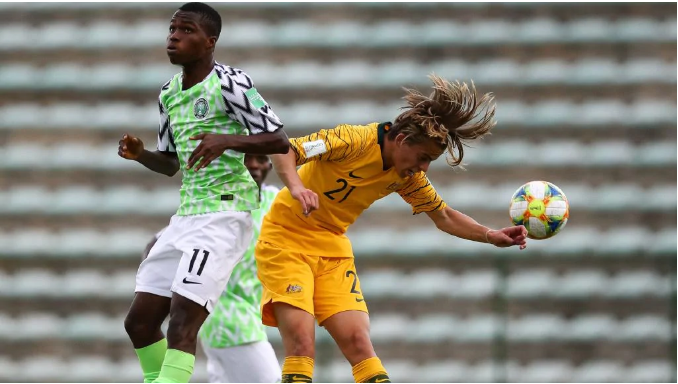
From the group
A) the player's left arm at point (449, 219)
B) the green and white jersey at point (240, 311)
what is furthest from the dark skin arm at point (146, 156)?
the green and white jersey at point (240, 311)

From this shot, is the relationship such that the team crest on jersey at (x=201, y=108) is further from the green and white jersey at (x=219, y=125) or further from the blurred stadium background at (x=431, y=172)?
the blurred stadium background at (x=431, y=172)

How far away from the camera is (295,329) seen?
458cm

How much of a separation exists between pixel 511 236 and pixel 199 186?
4.78 feet

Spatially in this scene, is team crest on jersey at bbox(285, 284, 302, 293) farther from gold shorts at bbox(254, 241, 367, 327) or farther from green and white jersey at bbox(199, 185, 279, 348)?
green and white jersey at bbox(199, 185, 279, 348)

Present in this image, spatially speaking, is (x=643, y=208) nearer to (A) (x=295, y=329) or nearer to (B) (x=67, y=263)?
(B) (x=67, y=263)

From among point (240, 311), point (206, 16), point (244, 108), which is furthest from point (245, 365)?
point (206, 16)

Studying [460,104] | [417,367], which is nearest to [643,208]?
[417,367]

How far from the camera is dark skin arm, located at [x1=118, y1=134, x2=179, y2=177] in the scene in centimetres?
440

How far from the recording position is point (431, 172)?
10.1 m

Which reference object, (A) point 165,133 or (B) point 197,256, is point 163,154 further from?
(B) point 197,256

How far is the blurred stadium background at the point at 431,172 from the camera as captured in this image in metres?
9.63

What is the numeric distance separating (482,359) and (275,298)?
4794 mm

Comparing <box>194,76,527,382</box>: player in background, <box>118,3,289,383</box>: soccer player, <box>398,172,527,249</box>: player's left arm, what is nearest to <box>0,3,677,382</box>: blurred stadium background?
<box>398,172,527,249</box>: player's left arm

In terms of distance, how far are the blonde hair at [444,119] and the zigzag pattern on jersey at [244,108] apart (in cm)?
66
